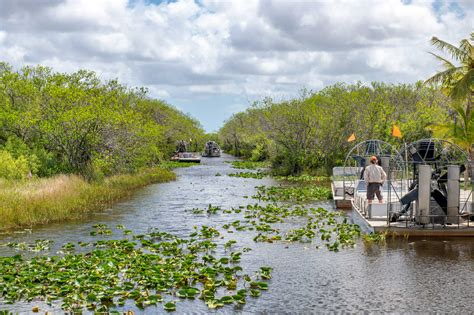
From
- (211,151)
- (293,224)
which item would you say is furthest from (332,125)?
(211,151)

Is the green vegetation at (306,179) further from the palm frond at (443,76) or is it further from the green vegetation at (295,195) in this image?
the palm frond at (443,76)

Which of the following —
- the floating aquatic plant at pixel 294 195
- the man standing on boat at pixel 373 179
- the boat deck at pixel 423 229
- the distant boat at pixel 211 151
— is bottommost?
the boat deck at pixel 423 229

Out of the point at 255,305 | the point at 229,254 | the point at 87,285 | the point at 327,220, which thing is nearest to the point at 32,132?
the point at 327,220

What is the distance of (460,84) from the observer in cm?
3120

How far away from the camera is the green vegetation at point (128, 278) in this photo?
47.1ft

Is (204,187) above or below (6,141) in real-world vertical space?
below

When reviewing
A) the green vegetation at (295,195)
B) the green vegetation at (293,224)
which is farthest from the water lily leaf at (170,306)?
the green vegetation at (295,195)

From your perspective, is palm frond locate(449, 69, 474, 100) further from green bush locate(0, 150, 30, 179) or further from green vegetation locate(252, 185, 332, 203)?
green bush locate(0, 150, 30, 179)

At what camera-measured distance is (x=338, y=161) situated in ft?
182

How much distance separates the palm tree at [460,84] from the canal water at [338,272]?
12.3m

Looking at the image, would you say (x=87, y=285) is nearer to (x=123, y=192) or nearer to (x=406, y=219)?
(x=406, y=219)

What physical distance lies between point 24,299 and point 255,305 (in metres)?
5.39

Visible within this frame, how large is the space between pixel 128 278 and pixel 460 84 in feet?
71.1

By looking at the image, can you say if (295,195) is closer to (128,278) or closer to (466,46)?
(466,46)
